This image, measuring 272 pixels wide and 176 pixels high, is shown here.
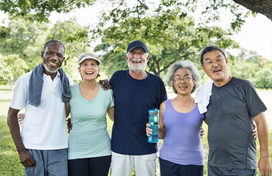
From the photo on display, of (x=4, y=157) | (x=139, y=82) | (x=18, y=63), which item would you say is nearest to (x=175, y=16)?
(x=139, y=82)

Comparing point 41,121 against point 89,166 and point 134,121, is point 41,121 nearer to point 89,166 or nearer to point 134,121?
point 89,166

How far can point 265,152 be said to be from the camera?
8.22ft

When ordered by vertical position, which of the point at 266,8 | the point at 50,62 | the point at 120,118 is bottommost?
the point at 120,118

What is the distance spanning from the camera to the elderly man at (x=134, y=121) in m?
3.17

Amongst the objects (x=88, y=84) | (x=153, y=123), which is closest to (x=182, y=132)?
(x=153, y=123)

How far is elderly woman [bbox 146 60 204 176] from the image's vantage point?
111 inches

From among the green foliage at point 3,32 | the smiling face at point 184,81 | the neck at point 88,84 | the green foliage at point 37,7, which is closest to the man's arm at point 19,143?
the neck at point 88,84

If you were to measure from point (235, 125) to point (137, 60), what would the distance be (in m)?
1.71

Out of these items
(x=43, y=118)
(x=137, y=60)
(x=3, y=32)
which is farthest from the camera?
(x=3, y=32)

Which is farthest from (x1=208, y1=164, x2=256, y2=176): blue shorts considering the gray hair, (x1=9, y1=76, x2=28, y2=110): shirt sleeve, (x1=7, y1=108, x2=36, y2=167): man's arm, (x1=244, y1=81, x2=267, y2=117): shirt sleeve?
(x1=9, y1=76, x2=28, y2=110): shirt sleeve

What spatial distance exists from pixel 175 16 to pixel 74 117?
6.66 meters

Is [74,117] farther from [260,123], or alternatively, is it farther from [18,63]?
[18,63]

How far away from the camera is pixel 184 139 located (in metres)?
2.87

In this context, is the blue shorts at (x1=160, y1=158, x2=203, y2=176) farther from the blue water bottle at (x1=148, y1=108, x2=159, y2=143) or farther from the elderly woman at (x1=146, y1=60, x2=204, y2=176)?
the blue water bottle at (x1=148, y1=108, x2=159, y2=143)
